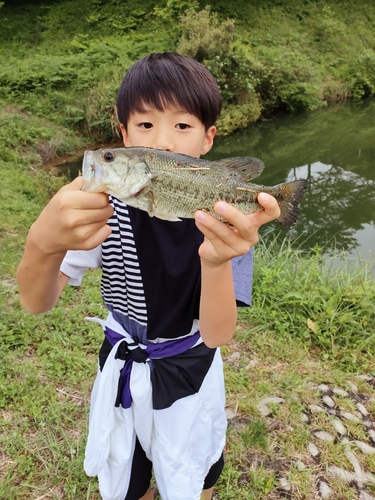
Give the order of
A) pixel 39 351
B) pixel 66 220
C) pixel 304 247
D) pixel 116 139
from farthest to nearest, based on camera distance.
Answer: pixel 116 139, pixel 304 247, pixel 39 351, pixel 66 220

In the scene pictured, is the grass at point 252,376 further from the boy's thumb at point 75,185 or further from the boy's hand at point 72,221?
the boy's thumb at point 75,185

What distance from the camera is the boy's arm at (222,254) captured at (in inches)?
50.2

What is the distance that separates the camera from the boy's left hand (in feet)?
4.14

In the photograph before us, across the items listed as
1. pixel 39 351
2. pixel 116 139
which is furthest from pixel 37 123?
pixel 39 351

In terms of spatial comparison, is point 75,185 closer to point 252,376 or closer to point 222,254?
point 222,254

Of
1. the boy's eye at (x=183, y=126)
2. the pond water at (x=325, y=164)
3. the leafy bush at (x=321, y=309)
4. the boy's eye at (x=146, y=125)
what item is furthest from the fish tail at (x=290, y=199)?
the pond water at (x=325, y=164)

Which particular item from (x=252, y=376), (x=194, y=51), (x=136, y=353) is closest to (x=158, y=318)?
(x=136, y=353)

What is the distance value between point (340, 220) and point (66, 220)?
8505mm

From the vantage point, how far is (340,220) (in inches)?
343

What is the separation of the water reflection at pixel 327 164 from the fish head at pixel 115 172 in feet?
19.9

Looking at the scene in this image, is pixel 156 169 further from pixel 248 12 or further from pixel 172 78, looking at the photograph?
pixel 248 12

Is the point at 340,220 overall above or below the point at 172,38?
below

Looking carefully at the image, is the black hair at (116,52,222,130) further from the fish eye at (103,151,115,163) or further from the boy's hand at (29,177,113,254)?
the boy's hand at (29,177,113,254)

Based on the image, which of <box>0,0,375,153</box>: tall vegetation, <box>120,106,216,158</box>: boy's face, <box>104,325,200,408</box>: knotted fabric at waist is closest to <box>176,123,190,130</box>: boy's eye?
<box>120,106,216,158</box>: boy's face
